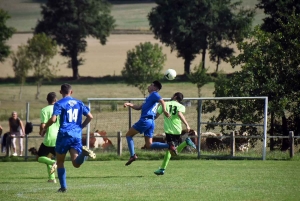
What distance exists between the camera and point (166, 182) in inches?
630

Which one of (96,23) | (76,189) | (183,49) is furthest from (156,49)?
(76,189)

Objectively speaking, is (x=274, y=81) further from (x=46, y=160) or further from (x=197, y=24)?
(x=197, y=24)

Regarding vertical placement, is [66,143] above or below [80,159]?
above

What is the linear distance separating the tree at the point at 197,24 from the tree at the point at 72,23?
9.94 meters

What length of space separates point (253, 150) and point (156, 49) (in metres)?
56.3

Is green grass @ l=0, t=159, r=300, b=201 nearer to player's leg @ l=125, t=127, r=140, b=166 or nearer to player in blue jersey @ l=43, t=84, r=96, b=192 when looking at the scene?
player's leg @ l=125, t=127, r=140, b=166

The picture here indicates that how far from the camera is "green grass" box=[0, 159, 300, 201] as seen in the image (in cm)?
1359

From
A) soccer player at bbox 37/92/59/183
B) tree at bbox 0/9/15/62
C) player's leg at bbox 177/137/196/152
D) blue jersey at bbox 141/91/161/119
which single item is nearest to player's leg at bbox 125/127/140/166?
blue jersey at bbox 141/91/161/119

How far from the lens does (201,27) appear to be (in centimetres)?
8981

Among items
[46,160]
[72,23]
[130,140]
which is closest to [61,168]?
[46,160]

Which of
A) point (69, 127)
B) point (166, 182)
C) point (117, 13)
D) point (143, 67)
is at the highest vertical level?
point (117, 13)

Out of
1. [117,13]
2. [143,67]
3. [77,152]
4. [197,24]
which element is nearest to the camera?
[77,152]

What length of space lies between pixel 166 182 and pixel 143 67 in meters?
61.8

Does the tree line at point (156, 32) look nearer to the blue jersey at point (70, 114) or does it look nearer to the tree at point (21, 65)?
the tree at point (21, 65)
